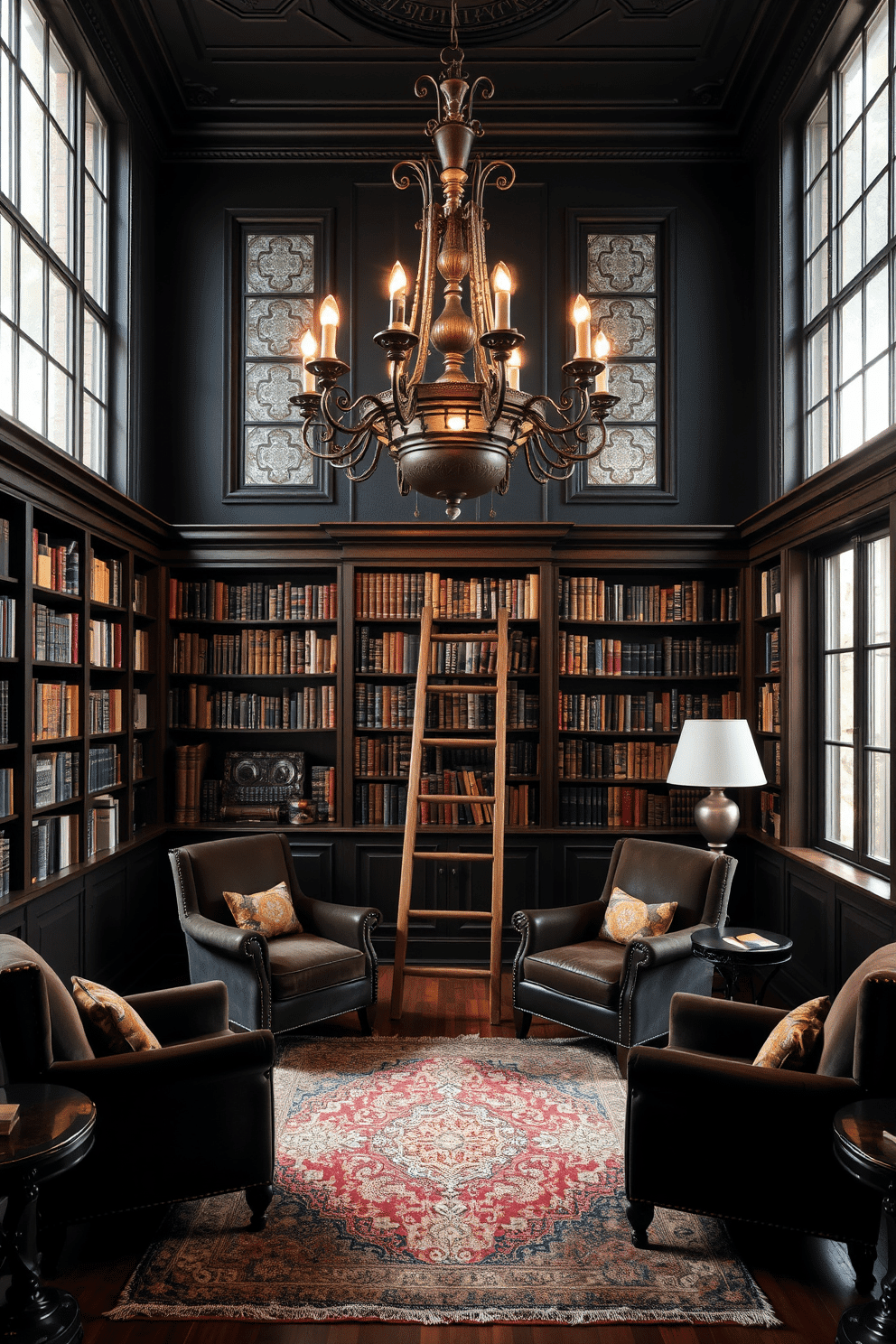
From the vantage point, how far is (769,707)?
5098 millimetres

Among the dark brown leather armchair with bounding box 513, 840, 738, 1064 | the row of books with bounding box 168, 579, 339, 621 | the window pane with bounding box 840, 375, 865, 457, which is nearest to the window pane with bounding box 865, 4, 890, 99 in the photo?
the window pane with bounding box 840, 375, 865, 457

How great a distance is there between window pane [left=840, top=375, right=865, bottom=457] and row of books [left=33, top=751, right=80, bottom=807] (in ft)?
12.7

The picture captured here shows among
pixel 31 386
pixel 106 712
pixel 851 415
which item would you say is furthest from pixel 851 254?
pixel 106 712

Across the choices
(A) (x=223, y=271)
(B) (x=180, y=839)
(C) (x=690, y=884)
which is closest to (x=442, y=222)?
(C) (x=690, y=884)

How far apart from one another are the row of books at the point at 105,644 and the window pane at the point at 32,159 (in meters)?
1.82

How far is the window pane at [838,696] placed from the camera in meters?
4.36

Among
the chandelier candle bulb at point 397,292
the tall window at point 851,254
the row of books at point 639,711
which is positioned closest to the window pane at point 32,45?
→ the chandelier candle bulb at point 397,292

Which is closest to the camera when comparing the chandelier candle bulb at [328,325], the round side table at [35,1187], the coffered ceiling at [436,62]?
the round side table at [35,1187]

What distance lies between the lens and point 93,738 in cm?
464

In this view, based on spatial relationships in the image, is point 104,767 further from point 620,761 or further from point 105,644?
point 620,761

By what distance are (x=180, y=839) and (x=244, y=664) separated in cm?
108

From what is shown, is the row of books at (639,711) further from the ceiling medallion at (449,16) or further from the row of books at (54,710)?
the ceiling medallion at (449,16)

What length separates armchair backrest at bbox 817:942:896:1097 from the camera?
230cm

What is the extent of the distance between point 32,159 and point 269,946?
365 cm
